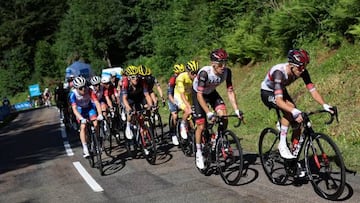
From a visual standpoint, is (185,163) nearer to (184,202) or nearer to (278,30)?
(184,202)

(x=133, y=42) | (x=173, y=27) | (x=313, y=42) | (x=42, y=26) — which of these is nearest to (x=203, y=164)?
(x=313, y=42)

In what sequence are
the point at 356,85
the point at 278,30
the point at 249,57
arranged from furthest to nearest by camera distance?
the point at 249,57 → the point at 278,30 → the point at 356,85

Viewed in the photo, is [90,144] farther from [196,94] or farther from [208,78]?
[208,78]

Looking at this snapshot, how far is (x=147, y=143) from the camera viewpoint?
1078 centimetres

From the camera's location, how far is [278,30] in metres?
16.8

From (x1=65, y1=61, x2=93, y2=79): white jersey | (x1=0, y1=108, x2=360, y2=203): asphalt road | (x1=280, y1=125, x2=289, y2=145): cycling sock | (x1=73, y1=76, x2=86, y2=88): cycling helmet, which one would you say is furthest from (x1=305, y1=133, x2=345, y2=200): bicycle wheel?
(x1=65, y1=61, x2=93, y2=79): white jersey

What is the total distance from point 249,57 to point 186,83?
33.4ft

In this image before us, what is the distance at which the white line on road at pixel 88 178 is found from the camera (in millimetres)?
8887

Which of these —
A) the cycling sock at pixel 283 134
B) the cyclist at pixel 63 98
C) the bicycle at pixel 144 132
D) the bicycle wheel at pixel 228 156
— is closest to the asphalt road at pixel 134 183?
the bicycle wheel at pixel 228 156

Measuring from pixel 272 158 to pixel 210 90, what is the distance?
180cm

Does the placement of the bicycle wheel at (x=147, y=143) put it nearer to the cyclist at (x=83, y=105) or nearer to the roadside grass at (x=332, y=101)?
the cyclist at (x=83, y=105)

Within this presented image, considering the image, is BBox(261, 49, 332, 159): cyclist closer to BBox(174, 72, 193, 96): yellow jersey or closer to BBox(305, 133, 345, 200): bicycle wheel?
BBox(305, 133, 345, 200): bicycle wheel

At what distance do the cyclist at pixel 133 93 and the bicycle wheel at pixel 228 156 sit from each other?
3349 mm

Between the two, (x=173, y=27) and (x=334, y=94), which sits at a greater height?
(x=173, y=27)
